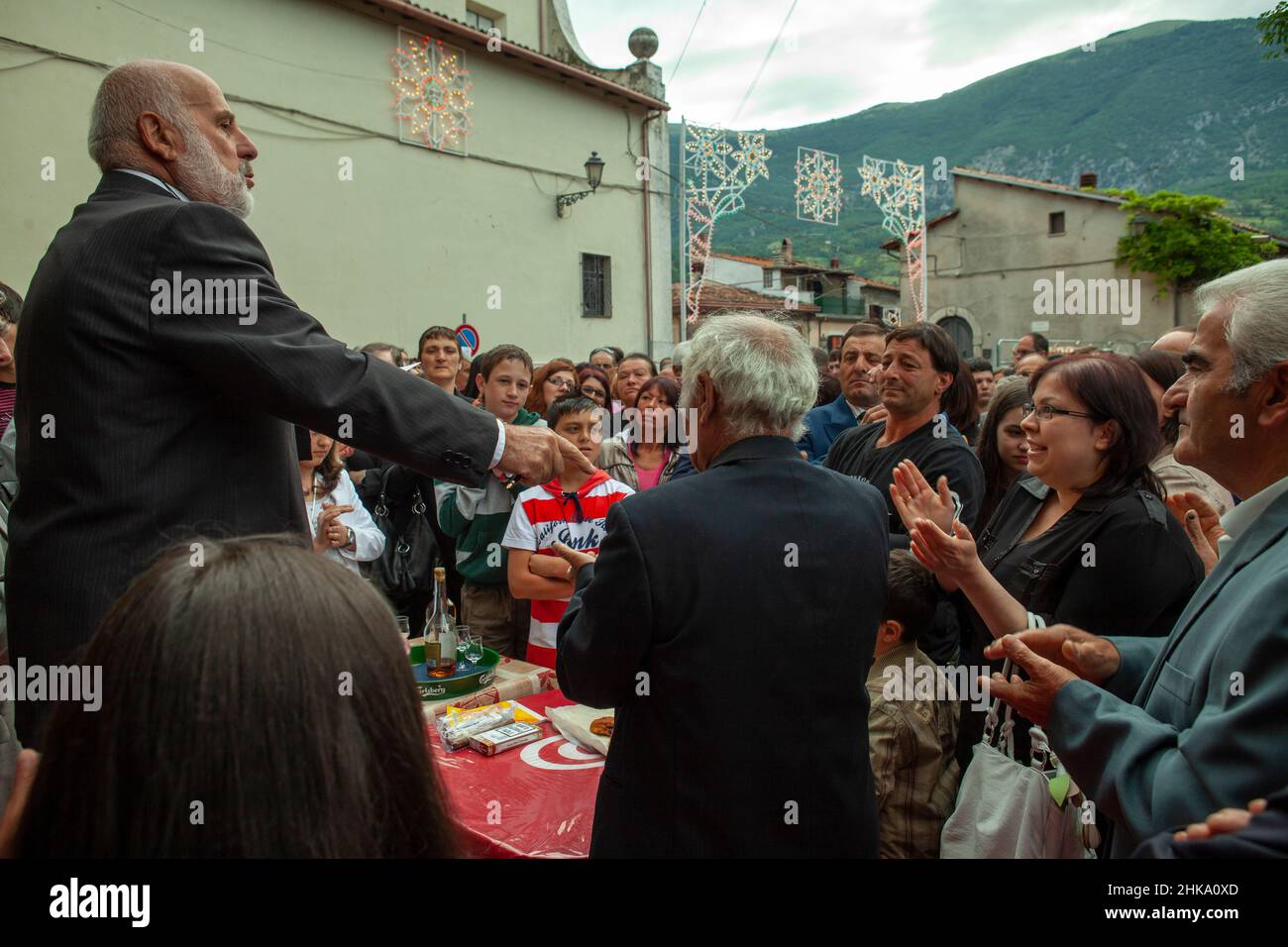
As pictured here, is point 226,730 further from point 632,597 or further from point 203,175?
point 203,175

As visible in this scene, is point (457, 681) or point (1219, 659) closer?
point (1219, 659)

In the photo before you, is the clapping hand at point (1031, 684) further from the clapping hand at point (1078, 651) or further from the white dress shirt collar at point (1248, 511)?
the white dress shirt collar at point (1248, 511)

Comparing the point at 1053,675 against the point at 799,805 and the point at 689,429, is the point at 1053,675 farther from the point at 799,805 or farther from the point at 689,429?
the point at 689,429

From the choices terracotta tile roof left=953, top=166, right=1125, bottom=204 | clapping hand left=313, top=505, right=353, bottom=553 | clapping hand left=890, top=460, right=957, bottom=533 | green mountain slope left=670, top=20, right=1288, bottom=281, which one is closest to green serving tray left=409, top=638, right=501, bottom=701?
clapping hand left=313, top=505, right=353, bottom=553

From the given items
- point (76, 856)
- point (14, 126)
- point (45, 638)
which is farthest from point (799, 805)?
point (14, 126)

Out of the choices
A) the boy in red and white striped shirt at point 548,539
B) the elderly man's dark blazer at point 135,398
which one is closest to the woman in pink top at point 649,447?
the boy in red and white striped shirt at point 548,539

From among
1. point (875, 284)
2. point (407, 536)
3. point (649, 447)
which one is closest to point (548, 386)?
point (649, 447)

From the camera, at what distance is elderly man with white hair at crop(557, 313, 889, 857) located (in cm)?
173

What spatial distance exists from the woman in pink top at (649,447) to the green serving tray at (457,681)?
5.84ft

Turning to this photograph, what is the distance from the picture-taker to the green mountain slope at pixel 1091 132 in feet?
187

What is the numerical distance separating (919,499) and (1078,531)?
1.63 ft

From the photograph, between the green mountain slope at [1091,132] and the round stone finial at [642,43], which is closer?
the round stone finial at [642,43]

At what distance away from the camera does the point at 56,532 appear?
5.21 ft

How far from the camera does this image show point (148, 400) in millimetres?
1622
